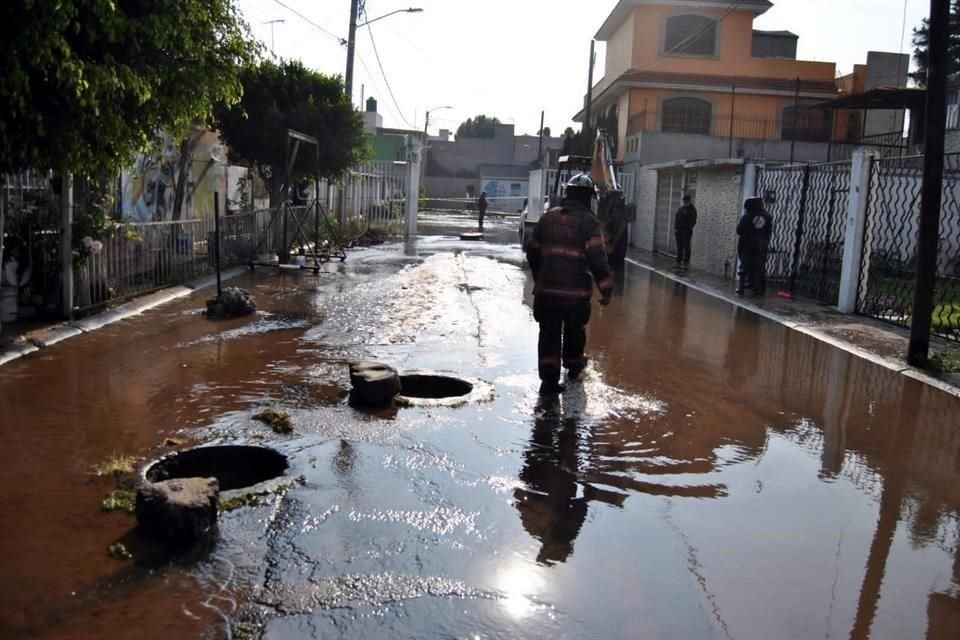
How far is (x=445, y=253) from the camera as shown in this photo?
24.9 m

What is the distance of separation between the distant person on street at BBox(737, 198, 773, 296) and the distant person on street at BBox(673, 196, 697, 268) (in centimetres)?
523

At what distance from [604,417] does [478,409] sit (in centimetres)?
105

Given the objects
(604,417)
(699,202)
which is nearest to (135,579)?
(604,417)

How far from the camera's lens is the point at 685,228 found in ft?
72.9

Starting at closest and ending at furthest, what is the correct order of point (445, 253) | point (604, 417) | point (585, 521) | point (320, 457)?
1. point (585, 521)
2. point (320, 457)
3. point (604, 417)
4. point (445, 253)

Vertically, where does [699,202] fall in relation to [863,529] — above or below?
above

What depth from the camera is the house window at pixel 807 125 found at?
38.2 metres

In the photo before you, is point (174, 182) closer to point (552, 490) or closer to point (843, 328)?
point (843, 328)

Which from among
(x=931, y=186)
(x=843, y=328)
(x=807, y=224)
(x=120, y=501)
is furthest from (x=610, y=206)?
(x=120, y=501)

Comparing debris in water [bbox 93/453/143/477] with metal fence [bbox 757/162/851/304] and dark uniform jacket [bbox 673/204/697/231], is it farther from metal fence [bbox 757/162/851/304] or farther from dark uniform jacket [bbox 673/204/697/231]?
dark uniform jacket [bbox 673/204/697/231]

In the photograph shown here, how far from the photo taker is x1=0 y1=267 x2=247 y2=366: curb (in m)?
9.09

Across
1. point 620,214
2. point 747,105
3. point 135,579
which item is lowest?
point 135,579

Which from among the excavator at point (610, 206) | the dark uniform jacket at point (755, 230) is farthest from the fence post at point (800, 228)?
the excavator at point (610, 206)

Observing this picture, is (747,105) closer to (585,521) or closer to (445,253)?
(445,253)
